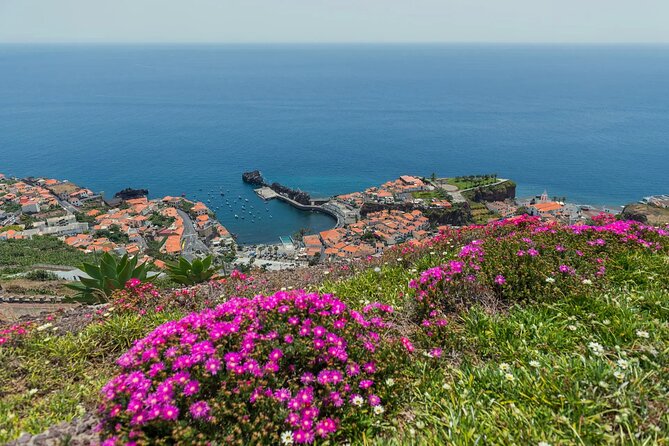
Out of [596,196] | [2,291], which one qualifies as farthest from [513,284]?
[596,196]

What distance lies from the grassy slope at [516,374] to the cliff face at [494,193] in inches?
1893

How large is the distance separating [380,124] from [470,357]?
9335cm

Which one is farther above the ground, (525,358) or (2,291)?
(525,358)

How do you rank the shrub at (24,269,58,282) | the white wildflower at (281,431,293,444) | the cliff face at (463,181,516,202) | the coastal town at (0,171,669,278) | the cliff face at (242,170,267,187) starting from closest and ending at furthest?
1. the white wildflower at (281,431,293,444)
2. the shrub at (24,269,58,282)
3. the coastal town at (0,171,669,278)
4. the cliff face at (463,181,516,202)
5. the cliff face at (242,170,267,187)

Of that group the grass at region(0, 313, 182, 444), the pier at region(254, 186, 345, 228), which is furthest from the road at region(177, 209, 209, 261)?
the grass at region(0, 313, 182, 444)

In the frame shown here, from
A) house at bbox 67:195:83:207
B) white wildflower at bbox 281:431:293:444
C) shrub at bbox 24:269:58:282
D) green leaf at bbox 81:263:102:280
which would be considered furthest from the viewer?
house at bbox 67:195:83:207

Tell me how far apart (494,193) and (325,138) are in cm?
3957

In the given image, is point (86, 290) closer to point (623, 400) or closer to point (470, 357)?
point (470, 357)

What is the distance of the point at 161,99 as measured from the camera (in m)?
123

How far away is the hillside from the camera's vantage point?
2.85 m

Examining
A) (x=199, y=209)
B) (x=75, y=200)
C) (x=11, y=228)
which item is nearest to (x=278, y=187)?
(x=199, y=209)

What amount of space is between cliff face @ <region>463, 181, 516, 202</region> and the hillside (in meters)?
47.9

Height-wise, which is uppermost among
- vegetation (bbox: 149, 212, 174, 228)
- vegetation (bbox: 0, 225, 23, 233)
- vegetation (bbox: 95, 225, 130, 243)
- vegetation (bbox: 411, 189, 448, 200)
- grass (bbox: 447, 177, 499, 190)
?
grass (bbox: 447, 177, 499, 190)

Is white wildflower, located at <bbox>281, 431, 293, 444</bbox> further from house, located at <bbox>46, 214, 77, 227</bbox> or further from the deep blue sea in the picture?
house, located at <bbox>46, 214, 77, 227</bbox>
